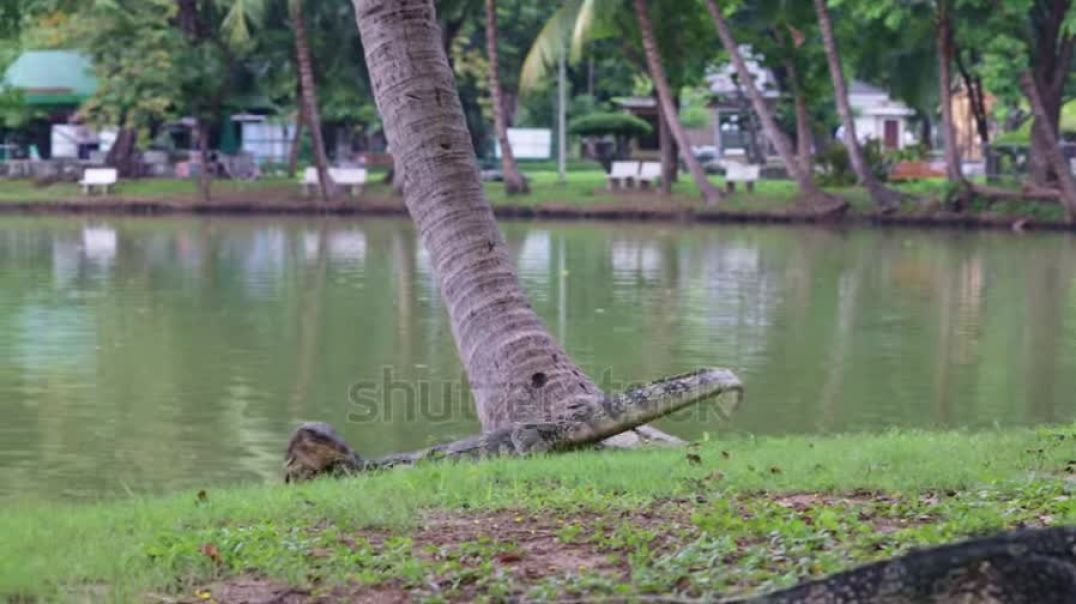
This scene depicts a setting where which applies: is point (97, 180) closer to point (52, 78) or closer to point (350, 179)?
point (350, 179)

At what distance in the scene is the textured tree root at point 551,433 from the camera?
32.9 feet

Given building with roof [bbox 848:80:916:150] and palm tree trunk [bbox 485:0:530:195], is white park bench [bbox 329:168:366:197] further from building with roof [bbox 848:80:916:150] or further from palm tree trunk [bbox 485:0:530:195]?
building with roof [bbox 848:80:916:150]

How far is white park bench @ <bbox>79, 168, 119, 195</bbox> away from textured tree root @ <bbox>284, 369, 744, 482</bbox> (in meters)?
36.8

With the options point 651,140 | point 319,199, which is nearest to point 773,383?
point 319,199

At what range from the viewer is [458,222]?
36.5 ft

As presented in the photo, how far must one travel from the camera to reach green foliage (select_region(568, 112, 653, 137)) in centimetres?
5556

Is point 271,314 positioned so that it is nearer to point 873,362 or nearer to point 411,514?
point 873,362

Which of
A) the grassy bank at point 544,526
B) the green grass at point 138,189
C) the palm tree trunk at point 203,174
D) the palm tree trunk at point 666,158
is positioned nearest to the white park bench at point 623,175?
the palm tree trunk at point 666,158

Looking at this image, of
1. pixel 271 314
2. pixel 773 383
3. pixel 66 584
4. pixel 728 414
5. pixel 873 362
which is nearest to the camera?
pixel 66 584

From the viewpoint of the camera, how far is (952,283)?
2597 centimetres

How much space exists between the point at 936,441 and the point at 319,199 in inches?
1363

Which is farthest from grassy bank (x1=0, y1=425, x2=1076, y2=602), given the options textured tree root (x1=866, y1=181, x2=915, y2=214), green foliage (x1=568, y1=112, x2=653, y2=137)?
green foliage (x1=568, y1=112, x2=653, y2=137)

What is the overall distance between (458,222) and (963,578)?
254 inches

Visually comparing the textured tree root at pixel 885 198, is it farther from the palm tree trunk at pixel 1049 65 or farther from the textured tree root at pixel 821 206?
the palm tree trunk at pixel 1049 65
